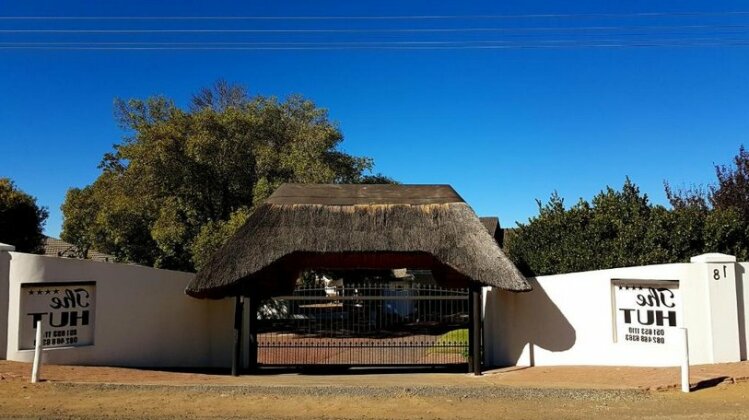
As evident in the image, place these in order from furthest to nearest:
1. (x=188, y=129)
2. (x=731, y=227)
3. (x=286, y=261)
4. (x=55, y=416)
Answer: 1. (x=188, y=129)
2. (x=731, y=227)
3. (x=286, y=261)
4. (x=55, y=416)

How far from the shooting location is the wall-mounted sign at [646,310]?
1074cm

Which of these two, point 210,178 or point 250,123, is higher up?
point 250,123

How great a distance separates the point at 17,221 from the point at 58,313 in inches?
736

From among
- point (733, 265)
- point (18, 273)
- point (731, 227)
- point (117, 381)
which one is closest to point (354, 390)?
point (117, 381)

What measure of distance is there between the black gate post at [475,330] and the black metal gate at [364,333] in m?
1.15

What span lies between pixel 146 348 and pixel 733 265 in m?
11.9

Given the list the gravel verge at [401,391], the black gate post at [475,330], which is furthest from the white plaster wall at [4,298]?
the black gate post at [475,330]

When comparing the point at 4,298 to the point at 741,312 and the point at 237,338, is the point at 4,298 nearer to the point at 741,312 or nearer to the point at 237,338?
the point at 237,338

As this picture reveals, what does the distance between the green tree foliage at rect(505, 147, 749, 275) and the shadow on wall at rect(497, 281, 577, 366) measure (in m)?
3.82

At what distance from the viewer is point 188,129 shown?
22812 millimetres

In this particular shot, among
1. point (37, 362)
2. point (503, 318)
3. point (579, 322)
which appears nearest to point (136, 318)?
point (37, 362)

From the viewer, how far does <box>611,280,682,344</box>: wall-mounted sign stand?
35.2ft

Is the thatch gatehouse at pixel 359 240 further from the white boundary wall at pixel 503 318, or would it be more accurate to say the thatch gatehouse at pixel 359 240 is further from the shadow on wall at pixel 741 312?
the shadow on wall at pixel 741 312

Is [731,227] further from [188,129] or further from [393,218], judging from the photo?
[188,129]
